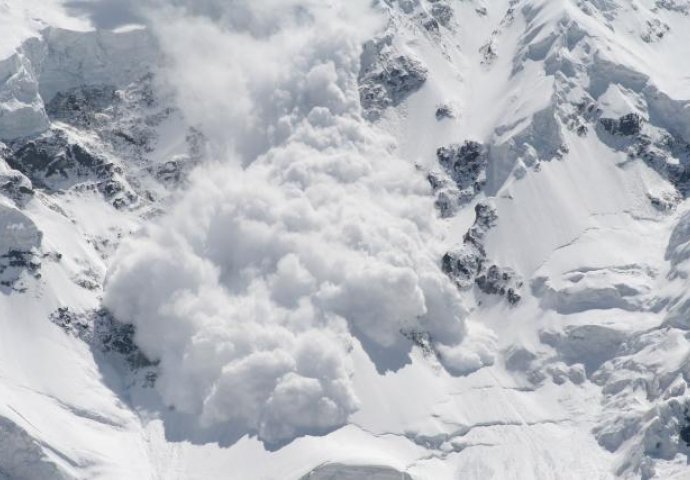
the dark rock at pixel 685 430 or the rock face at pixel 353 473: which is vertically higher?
the dark rock at pixel 685 430

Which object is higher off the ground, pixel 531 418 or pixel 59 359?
pixel 531 418

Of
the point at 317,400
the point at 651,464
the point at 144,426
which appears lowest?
the point at 144,426

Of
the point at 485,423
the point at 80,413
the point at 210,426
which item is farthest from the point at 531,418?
the point at 80,413

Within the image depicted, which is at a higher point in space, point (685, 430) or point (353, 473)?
point (685, 430)

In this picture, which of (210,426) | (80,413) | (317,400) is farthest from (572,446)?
(80,413)

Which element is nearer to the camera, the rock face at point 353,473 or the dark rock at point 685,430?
the rock face at point 353,473

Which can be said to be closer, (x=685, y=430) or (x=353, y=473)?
(x=353, y=473)

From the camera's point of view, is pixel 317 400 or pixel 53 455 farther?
pixel 317 400

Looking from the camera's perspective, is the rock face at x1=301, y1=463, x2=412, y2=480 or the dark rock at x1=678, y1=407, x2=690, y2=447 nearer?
the rock face at x1=301, y1=463, x2=412, y2=480

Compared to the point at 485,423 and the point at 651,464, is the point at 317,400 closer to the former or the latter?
the point at 485,423

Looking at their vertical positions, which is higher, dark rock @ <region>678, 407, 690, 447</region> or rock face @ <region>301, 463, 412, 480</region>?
dark rock @ <region>678, 407, 690, 447</region>
